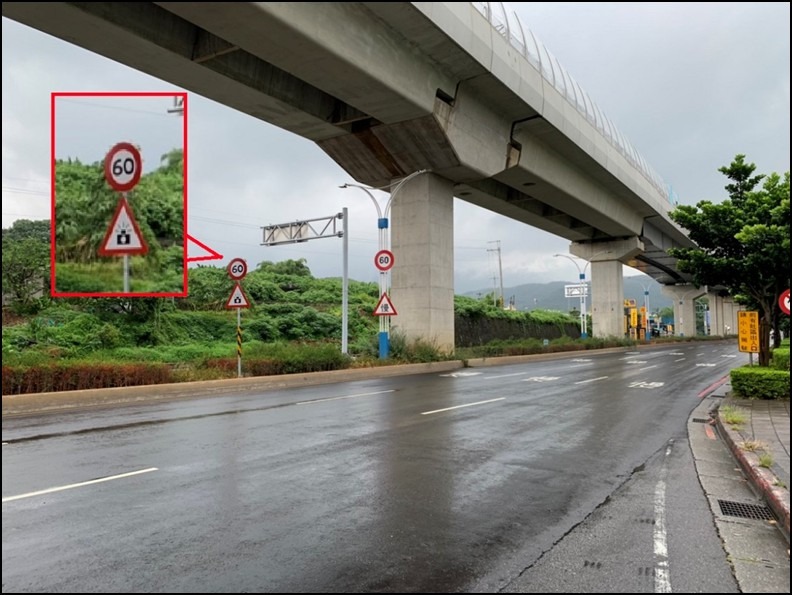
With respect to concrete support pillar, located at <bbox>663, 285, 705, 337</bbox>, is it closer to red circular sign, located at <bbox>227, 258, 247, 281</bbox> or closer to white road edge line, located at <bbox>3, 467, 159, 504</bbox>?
red circular sign, located at <bbox>227, 258, 247, 281</bbox>

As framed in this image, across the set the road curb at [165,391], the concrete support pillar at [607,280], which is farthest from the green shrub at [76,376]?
the concrete support pillar at [607,280]

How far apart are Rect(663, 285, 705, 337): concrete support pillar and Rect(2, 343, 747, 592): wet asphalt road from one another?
7941 centimetres

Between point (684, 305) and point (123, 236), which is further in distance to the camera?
point (684, 305)

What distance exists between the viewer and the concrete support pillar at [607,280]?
45594 millimetres

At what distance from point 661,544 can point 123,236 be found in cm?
480

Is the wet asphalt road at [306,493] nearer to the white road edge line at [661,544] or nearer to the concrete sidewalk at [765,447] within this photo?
the white road edge line at [661,544]

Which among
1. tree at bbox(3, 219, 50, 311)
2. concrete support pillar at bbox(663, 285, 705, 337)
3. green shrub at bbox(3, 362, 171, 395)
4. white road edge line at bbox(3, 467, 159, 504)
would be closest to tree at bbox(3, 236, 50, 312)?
tree at bbox(3, 219, 50, 311)

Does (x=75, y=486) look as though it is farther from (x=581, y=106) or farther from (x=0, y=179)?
(x=581, y=106)

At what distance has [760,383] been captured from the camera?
12.9 metres

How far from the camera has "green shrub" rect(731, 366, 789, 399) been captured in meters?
12.6

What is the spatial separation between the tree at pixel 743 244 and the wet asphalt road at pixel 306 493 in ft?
16.5

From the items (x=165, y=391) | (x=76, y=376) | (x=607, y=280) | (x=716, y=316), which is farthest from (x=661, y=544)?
(x=716, y=316)

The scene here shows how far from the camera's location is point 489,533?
470cm

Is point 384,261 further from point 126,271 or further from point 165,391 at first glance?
point 126,271
